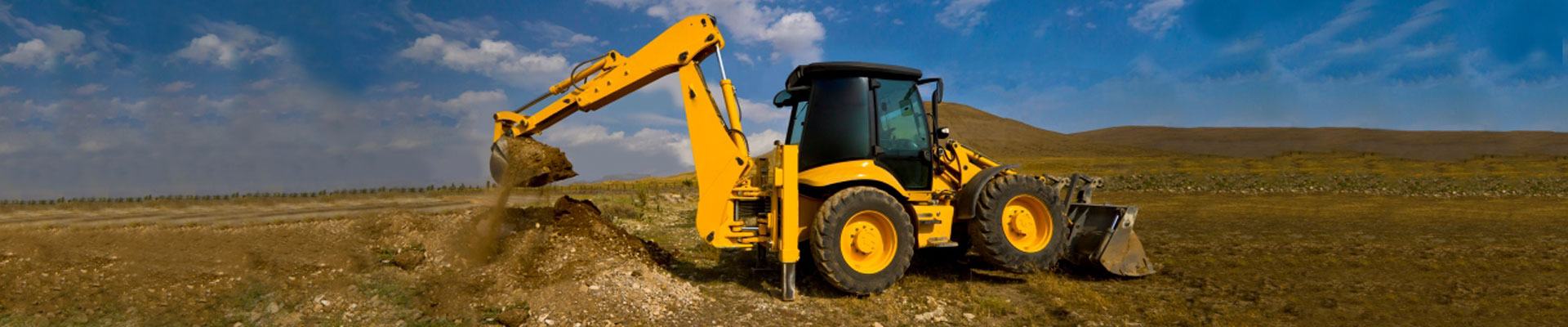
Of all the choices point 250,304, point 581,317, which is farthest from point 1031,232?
point 250,304

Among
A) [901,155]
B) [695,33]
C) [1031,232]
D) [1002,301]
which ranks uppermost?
[695,33]

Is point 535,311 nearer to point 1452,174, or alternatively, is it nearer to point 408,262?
point 408,262

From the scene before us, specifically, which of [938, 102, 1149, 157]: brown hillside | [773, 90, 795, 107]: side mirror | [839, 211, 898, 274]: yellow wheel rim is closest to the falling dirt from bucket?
[773, 90, 795, 107]: side mirror

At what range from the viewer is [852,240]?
5750 mm

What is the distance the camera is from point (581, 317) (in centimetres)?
487

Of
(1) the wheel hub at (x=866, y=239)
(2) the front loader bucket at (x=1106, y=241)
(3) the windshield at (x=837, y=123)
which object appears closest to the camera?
(1) the wheel hub at (x=866, y=239)

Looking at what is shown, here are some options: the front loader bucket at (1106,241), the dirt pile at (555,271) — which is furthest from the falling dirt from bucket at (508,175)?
the front loader bucket at (1106,241)

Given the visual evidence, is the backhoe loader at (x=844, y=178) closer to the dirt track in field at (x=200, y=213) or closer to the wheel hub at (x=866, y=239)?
the wheel hub at (x=866, y=239)

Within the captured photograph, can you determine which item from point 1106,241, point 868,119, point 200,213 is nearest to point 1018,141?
point 1106,241

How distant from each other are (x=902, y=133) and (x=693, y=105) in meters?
1.98

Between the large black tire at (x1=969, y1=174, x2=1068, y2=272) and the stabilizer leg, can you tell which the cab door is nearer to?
the large black tire at (x1=969, y1=174, x2=1068, y2=272)

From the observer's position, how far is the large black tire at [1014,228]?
20.4ft

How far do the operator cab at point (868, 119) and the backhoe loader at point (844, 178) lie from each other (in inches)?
0.4

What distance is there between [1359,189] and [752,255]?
64.3ft
